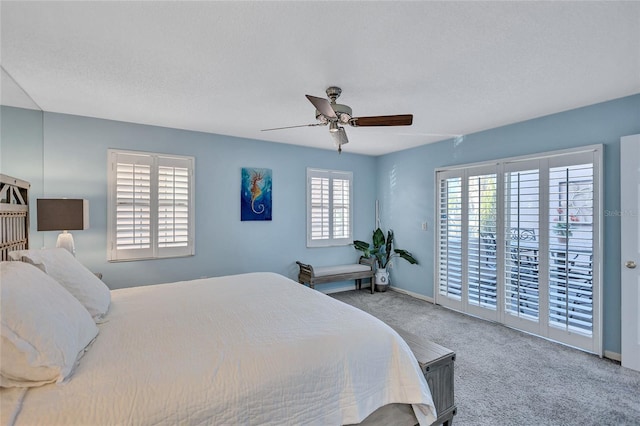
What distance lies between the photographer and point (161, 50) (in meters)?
2.11

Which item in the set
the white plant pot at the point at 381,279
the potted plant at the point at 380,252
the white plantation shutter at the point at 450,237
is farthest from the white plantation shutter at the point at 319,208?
the white plantation shutter at the point at 450,237

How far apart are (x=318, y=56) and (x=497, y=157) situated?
292 cm

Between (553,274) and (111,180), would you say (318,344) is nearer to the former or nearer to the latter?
(553,274)

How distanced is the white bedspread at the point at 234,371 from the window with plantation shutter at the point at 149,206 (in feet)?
6.05

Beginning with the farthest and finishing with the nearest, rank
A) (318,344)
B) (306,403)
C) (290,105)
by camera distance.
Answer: (290,105) → (318,344) → (306,403)

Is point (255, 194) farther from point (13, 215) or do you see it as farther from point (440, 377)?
point (440, 377)

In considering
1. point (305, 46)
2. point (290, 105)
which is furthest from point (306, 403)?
point (290, 105)

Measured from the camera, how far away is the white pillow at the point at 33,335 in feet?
Answer: 3.74

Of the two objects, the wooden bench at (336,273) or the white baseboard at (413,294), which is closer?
the wooden bench at (336,273)

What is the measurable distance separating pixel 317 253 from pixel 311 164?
152 centimetres

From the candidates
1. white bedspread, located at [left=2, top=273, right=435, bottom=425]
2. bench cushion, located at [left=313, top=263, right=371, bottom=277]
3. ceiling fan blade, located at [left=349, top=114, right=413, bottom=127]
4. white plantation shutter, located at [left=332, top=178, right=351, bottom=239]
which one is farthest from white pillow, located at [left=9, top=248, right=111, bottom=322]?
white plantation shutter, located at [left=332, top=178, right=351, bottom=239]

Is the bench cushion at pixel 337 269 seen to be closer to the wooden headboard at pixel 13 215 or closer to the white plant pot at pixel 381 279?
the white plant pot at pixel 381 279

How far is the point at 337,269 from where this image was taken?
16.7ft

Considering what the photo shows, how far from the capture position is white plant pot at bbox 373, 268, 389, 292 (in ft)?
17.7
